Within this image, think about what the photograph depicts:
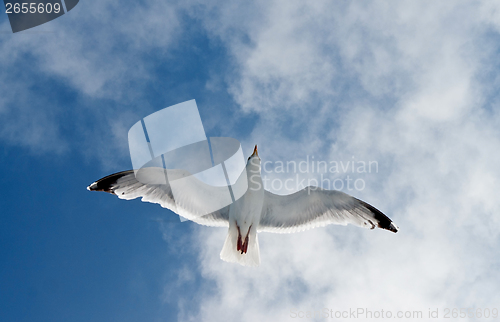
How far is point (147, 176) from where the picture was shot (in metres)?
5.17

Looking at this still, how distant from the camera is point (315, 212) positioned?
5629mm

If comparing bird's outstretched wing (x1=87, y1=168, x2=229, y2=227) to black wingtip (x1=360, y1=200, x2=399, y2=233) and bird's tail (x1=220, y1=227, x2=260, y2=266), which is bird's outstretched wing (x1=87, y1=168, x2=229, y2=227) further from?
black wingtip (x1=360, y1=200, x2=399, y2=233)

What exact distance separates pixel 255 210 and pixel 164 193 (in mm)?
1703

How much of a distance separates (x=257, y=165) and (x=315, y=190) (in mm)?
1215

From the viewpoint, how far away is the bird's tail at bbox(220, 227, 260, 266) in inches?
204

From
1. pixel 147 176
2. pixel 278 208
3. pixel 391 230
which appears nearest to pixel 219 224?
pixel 278 208

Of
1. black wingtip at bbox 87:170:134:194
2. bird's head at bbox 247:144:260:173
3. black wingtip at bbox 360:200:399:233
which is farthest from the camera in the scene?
bird's head at bbox 247:144:260:173

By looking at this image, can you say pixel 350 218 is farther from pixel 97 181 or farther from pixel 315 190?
pixel 97 181

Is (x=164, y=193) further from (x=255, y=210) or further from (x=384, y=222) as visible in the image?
(x=384, y=222)

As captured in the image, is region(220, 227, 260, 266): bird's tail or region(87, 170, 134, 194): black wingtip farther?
region(220, 227, 260, 266): bird's tail

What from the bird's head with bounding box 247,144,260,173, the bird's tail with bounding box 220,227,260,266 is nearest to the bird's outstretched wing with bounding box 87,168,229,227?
the bird's tail with bounding box 220,227,260,266

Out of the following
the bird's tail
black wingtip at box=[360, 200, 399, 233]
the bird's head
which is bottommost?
the bird's tail

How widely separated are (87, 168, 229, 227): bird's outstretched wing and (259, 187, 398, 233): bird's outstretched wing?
3.04 feet

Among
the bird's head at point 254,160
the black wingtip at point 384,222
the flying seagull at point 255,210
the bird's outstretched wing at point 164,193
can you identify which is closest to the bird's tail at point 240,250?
the flying seagull at point 255,210
